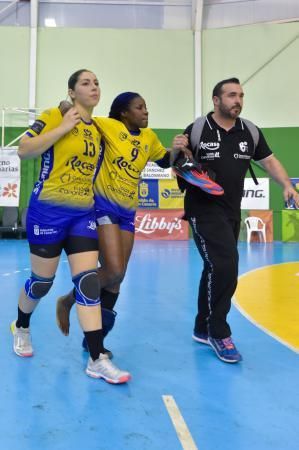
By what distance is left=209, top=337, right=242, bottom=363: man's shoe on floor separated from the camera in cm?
289

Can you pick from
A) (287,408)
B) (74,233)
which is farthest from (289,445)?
(74,233)

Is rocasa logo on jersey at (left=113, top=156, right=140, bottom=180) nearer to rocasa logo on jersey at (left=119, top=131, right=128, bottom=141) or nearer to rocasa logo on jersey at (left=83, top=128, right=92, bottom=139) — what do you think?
rocasa logo on jersey at (left=119, top=131, right=128, bottom=141)

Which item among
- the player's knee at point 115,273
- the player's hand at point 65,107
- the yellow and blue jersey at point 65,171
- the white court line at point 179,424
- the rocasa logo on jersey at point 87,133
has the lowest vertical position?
the white court line at point 179,424

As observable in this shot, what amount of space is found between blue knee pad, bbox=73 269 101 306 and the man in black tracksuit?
0.88m

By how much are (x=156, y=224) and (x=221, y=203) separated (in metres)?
9.97

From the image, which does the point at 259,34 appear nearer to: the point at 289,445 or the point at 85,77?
the point at 85,77

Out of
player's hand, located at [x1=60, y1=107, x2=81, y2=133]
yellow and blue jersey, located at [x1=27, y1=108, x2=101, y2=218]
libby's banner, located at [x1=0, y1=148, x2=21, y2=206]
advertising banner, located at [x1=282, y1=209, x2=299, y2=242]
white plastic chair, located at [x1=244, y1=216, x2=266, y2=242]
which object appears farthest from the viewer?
libby's banner, located at [x1=0, y1=148, x2=21, y2=206]

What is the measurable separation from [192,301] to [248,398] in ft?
7.96

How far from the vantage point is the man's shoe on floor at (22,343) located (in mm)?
2961

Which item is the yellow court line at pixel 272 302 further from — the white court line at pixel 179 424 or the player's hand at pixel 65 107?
the player's hand at pixel 65 107

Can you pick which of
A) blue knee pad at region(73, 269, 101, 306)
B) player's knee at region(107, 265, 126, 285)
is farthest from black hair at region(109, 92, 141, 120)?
blue knee pad at region(73, 269, 101, 306)

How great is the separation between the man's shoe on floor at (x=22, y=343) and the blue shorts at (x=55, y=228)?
29.4 inches

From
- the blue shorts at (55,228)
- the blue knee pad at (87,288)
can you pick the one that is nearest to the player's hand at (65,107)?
the blue shorts at (55,228)

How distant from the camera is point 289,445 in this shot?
184 cm
